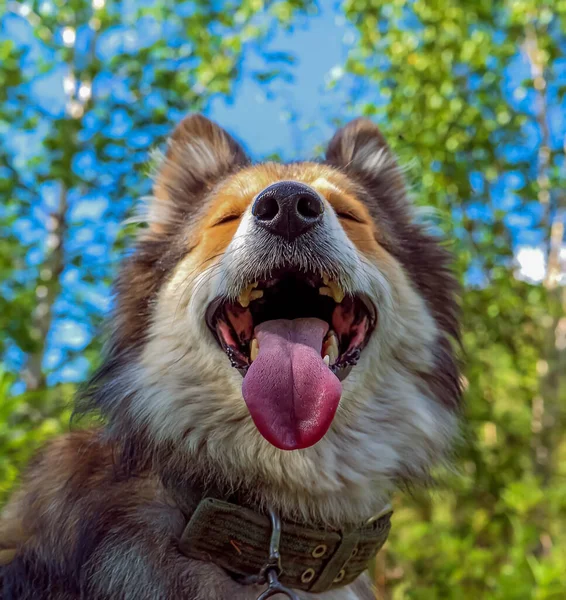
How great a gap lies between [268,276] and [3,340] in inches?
164

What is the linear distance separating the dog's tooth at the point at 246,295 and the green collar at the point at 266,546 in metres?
0.79

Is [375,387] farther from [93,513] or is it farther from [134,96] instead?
[134,96]

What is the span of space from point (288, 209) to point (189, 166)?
1.22 metres

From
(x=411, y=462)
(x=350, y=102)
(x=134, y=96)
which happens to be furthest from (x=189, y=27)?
(x=411, y=462)

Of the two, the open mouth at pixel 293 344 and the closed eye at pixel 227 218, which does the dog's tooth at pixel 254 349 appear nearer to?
the open mouth at pixel 293 344

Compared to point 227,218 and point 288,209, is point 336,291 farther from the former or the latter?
point 227,218

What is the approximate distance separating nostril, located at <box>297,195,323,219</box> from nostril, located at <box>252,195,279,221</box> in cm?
9

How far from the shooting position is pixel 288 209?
7.20 feet

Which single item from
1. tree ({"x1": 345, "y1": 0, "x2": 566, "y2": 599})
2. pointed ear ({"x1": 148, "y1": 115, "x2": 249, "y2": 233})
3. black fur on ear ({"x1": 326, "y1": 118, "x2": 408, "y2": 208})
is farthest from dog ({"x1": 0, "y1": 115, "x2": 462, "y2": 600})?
tree ({"x1": 345, "y1": 0, "x2": 566, "y2": 599})

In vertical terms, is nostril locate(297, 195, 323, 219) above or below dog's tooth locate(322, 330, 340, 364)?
above

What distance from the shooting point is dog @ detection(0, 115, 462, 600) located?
6.25 ft

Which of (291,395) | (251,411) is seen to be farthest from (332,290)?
(251,411)

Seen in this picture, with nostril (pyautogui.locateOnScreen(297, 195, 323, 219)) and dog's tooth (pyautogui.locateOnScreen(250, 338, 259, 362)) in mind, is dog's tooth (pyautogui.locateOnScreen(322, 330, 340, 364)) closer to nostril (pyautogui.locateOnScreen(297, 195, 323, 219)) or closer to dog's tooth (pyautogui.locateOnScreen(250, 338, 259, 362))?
dog's tooth (pyautogui.locateOnScreen(250, 338, 259, 362))

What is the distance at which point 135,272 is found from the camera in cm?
279
